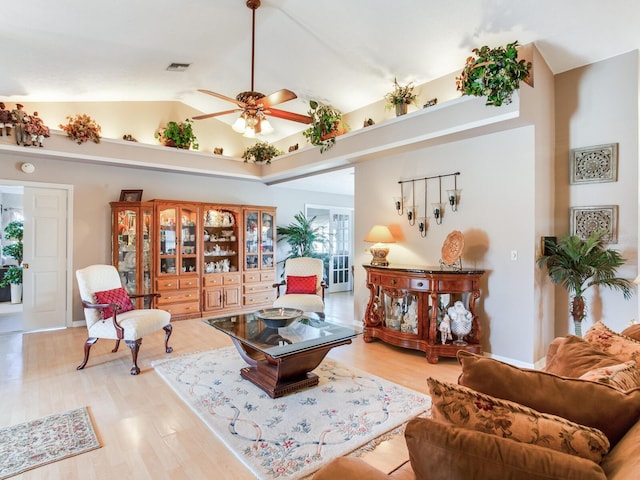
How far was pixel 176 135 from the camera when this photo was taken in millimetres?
5598

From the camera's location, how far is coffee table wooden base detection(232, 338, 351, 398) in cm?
290

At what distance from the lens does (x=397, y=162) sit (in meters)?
4.72

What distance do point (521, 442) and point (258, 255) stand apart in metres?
5.87

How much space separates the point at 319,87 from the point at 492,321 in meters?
3.64

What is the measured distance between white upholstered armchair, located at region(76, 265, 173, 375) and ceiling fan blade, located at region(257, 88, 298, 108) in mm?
2444

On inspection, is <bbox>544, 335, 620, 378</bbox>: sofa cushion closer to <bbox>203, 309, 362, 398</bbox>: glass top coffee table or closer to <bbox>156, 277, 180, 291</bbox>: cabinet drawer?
<bbox>203, 309, 362, 398</bbox>: glass top coffee table

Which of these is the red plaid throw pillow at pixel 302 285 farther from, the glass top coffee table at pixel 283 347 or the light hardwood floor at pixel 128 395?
the glass top coffee table at pixel 283 347

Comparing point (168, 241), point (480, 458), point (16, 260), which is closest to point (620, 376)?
point (480, 458)

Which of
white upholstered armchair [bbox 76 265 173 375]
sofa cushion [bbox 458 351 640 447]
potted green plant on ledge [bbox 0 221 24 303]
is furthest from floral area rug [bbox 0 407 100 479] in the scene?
potted green plant on ledge [bbox 0 221 24 303]

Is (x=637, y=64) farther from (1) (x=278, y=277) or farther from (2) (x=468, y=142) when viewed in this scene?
(1) (x=278, y=277)

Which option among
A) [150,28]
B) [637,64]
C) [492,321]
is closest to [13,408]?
[150,28]

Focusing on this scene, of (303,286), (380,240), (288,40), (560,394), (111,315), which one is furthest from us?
(303,286)

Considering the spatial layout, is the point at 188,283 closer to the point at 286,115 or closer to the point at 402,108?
the point at 286,115

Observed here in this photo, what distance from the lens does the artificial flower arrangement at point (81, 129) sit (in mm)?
4719
